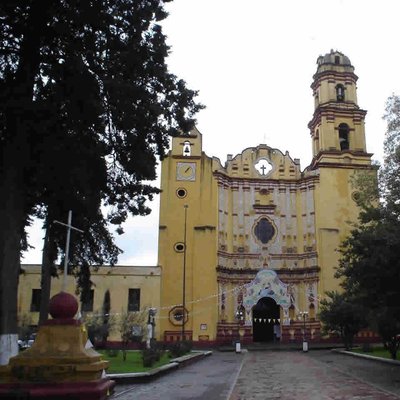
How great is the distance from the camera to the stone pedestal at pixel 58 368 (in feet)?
19.5

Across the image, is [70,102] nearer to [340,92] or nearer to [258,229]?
[258,229]

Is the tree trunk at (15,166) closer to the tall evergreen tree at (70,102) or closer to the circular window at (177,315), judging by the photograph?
the tall evergreen tree at (70,102)

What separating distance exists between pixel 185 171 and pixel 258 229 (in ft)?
23.9

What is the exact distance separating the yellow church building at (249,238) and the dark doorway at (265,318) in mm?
75

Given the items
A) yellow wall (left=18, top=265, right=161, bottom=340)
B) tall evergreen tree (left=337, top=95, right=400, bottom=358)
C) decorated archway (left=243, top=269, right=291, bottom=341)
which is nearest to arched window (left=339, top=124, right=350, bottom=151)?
decorated archway (left=243, top=269, right=291, bottom=341)

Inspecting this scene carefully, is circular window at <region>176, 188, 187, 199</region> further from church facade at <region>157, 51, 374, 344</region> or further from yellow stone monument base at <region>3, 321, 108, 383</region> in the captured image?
yellow stone monument base at <region>3, 321, 108, 383</region>

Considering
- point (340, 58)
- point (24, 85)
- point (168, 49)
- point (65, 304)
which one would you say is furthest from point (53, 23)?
point (340, 58)

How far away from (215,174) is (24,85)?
28.7 metres

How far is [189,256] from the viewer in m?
36.3

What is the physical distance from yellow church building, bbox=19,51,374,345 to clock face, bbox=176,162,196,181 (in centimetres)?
8

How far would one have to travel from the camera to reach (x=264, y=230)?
39.4 metres

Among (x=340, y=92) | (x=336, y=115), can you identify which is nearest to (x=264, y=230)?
(x=336, y=115)

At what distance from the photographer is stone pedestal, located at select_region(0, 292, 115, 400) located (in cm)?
593

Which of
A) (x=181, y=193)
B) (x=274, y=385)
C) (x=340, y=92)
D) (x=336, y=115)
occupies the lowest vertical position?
(x=274, y=385)
